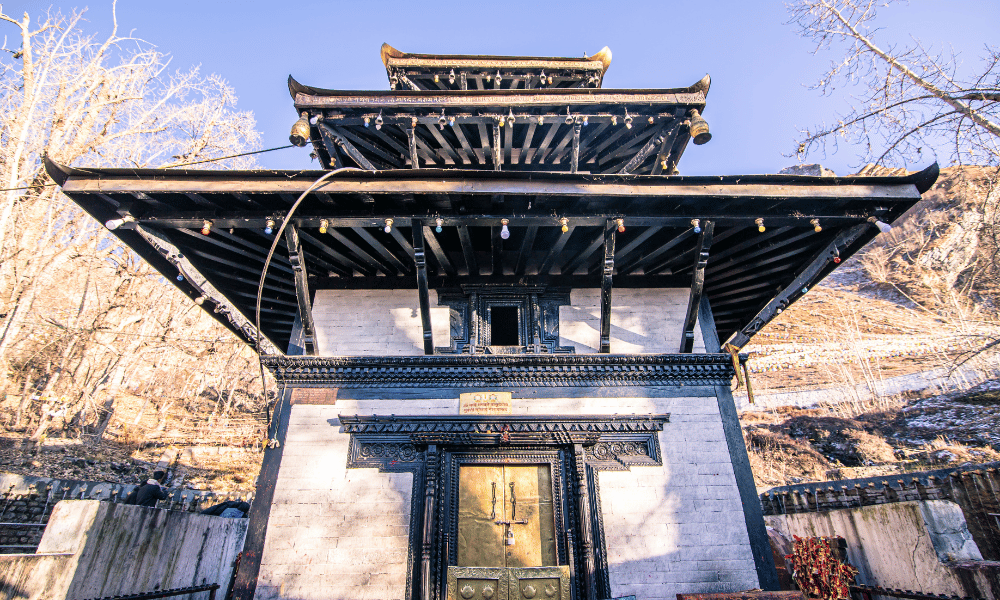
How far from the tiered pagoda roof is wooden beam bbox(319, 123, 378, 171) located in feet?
0.17

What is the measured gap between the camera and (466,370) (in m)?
8.36

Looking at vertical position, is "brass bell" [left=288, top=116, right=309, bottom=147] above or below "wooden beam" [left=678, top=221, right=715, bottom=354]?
above

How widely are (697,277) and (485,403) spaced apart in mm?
4365

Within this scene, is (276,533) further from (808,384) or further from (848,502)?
(808,384)

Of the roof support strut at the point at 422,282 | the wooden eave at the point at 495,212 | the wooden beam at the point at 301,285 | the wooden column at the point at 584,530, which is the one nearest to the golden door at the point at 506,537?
the wooden column at the point at 584,530

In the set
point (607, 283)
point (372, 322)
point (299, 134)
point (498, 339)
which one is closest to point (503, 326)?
point (498, 339)

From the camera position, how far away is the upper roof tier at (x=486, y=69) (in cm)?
1236

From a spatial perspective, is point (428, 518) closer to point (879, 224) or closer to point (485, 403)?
point (485, 403)

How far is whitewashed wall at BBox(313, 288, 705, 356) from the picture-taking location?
29.0 feet

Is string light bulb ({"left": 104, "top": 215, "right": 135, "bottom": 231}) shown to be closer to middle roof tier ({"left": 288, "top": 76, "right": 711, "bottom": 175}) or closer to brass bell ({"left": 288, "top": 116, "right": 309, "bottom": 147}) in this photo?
brass bell ({"left": 288, "top": 116, "right": 309, "bottom": 147})

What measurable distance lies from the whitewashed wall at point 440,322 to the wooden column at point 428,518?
208cm

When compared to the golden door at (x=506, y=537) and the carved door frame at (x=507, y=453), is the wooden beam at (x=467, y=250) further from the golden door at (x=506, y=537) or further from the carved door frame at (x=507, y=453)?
the golden door at (x=506, y=537)

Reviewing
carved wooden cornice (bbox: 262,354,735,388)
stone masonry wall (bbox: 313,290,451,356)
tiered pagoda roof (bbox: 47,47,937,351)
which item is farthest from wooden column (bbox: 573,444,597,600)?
stone masonry wall (bbox: 313,290,451,356)

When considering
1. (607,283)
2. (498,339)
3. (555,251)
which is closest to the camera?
(607,283)
